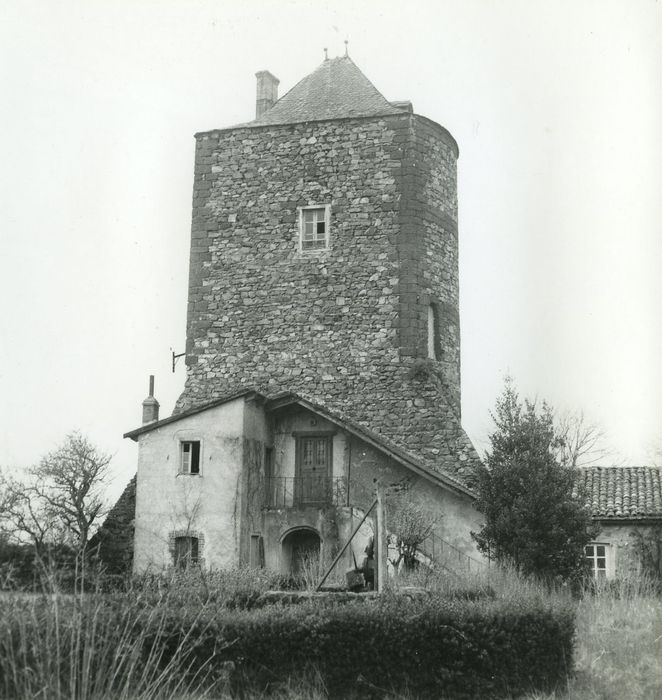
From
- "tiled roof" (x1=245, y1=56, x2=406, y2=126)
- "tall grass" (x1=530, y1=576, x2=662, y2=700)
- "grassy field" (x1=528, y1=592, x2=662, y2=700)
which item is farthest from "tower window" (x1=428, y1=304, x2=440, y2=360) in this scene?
"grassy field" (x1=528, y1=592, x2=662, y2=700)

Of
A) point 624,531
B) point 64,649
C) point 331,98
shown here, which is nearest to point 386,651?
point 64,649

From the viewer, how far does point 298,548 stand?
73.7 ft

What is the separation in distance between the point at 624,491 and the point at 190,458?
11678mm

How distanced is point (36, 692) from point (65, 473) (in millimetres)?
24140

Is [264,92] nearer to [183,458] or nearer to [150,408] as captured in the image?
[150,408]

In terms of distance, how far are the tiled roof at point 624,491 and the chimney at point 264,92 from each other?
13.6m

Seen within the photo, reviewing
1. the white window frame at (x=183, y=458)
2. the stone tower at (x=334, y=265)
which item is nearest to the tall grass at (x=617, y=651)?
the stone tower at (x=334, y=265)

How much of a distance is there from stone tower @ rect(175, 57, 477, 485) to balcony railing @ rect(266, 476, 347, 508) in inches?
67.4

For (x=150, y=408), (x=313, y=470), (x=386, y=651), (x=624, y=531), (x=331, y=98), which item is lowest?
(x=386, y=651)

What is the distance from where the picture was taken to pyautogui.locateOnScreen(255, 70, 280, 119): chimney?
27.9 m

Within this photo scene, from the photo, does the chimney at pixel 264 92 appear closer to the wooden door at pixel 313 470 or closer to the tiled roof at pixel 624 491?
the wooden door at pixel 313 470

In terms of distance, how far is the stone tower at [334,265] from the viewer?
2362 cm

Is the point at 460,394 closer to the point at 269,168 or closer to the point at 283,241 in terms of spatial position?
the point at 283,241

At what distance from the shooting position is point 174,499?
21484 mm
